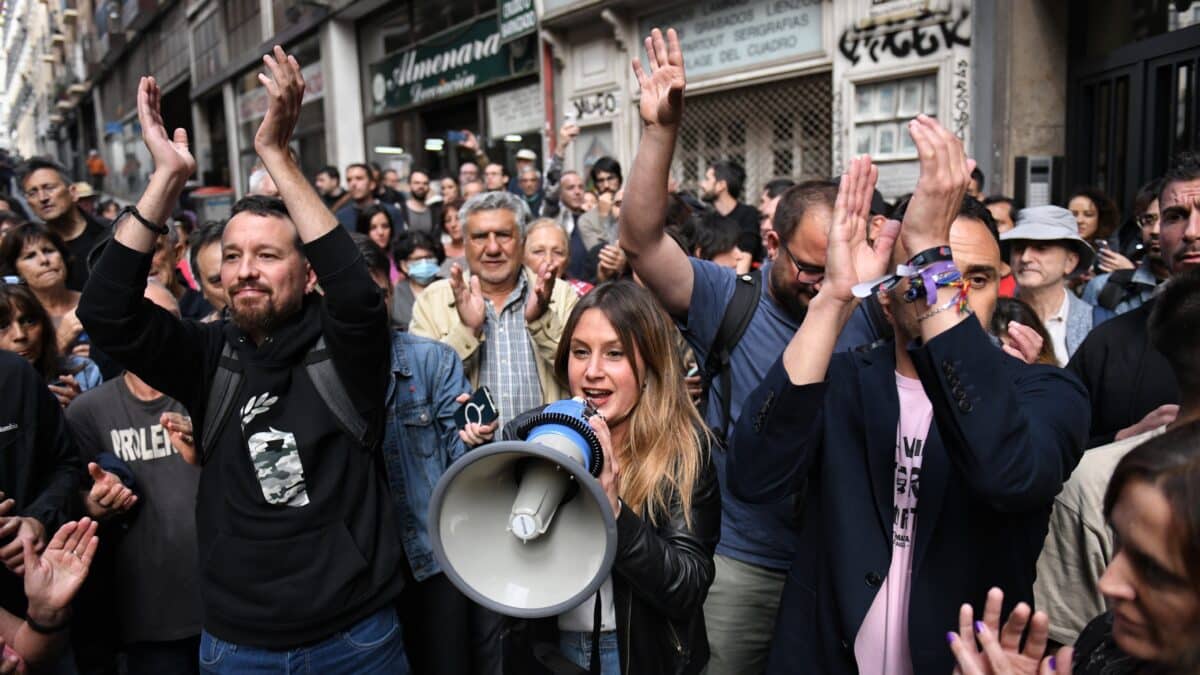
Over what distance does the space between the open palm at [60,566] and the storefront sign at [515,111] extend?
1031 centimetres

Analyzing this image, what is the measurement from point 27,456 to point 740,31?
8091 millimetres

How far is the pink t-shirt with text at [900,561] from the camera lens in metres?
1.58

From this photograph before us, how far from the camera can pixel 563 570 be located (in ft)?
4.75

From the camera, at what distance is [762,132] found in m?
8.97

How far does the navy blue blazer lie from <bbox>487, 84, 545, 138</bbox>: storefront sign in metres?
10.5

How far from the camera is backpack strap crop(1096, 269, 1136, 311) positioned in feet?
11.3

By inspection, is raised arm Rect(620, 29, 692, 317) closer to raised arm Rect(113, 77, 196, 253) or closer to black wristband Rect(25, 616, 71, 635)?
raised arm Rect(113, 77, 196, 253)

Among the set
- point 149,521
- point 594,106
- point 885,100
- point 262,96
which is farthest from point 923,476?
point 262,96

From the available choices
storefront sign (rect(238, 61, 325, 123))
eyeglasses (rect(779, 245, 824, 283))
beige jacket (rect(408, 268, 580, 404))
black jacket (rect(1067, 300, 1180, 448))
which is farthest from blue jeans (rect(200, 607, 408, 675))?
storefront sign (rect(238, 61, 325, 123))

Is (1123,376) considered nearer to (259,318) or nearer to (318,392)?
(318,392)

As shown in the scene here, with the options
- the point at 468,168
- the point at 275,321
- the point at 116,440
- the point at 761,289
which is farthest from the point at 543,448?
the point at 468,168

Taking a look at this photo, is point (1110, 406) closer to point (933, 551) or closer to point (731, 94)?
point (933, 551)

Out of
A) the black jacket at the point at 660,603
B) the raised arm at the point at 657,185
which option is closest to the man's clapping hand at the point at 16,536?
the black jacket at the point at 660,603

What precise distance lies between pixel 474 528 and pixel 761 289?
1.27 metres
